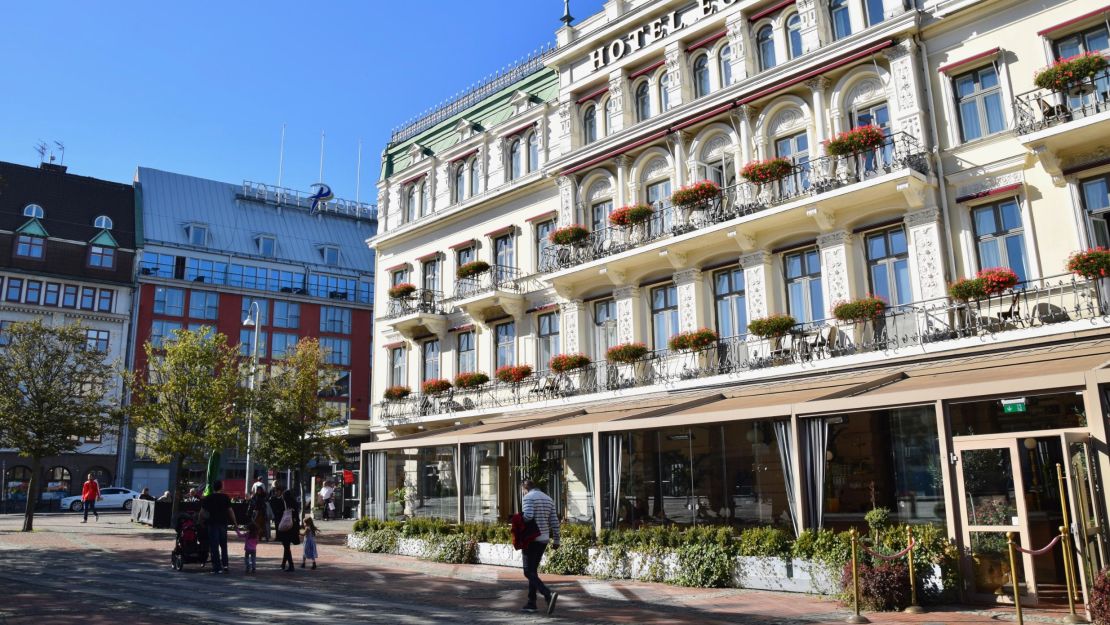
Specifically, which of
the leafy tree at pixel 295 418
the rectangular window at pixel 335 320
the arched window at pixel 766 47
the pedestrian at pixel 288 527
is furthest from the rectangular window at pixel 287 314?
the arched window at pixel 766 47

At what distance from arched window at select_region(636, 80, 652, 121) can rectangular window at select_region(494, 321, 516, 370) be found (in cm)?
751

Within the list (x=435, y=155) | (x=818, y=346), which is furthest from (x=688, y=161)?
(x=435, y=155)

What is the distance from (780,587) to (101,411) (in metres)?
22.0

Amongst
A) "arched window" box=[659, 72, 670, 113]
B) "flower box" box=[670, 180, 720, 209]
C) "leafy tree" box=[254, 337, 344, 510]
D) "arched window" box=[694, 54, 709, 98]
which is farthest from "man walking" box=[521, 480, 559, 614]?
"leafy tree" box=[254, 337, 344, 510]

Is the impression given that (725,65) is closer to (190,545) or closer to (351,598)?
(351,598)

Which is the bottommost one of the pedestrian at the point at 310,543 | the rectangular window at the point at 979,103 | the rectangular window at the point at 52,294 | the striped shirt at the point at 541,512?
the pedestrian at the point at 310,543

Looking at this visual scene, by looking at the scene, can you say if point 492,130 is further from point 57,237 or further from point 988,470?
point 57,237

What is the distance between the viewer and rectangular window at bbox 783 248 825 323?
64.0 feet

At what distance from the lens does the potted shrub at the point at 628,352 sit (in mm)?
22078

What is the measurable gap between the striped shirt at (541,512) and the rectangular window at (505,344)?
1463 centimetres

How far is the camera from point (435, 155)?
30.9 metres

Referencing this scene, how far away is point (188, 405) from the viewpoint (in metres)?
27.4

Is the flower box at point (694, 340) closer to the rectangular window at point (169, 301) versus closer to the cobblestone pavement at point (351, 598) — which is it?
the cobblestone pavement at point (351, 598)

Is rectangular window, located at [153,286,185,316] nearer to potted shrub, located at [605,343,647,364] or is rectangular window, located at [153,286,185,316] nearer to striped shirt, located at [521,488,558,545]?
potted shrub, located at [605,343,647,364]
